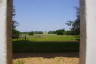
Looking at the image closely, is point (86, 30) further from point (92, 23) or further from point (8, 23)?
point (8, 23)

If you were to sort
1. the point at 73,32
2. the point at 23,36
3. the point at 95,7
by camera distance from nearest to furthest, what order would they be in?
1. the point at 95,7
2. the point at 73,32
3. the point at 23,36

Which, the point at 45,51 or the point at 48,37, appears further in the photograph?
the point at 48,37

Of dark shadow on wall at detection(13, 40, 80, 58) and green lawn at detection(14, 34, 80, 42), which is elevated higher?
green lawn at detection(14, 34, 80, 42)

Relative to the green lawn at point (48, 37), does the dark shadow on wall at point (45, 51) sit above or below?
below

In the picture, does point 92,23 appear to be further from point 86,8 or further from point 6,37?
point 6,37

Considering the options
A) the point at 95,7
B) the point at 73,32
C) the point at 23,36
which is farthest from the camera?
the point at 23,36

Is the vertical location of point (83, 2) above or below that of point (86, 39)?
above

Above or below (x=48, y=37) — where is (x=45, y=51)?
below

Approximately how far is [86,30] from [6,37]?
2.09 m

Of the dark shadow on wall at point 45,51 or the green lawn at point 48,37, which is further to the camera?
the green lawn at point 48,37

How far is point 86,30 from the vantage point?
664cm

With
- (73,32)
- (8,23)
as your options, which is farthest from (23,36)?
(8,23)

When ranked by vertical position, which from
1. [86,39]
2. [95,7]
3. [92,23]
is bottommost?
[86,39]

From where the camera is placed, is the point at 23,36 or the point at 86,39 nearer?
the point at 86,39
